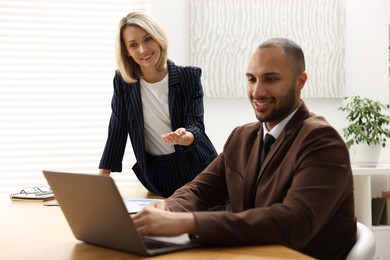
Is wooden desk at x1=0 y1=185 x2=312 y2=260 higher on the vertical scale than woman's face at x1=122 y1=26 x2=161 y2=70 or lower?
lower

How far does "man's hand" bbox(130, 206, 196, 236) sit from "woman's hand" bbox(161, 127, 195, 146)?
844 mm

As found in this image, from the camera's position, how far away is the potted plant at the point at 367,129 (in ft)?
13.4

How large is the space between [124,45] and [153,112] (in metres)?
0.36

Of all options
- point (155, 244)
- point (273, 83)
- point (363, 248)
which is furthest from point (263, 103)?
point (155, 244)

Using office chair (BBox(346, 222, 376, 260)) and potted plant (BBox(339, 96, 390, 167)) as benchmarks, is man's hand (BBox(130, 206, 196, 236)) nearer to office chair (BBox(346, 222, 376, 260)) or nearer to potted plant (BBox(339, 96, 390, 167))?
office chair (BBox(346, 222, 376, 260))

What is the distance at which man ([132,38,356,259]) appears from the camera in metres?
1.35

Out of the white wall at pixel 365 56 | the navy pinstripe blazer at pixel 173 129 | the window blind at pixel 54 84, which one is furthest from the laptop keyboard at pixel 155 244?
the white wall at pixel 365 56

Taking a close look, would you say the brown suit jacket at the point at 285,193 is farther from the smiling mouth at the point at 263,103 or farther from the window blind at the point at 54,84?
the window blind at the point at 54,84

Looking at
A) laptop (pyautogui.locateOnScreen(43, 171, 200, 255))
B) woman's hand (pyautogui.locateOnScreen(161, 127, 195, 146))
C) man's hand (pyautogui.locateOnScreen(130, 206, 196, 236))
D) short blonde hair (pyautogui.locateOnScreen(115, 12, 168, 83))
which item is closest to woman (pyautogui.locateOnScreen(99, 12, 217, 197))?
short blonde hair (pyautogui.locateOnScreen(115, 12, 168, 83))

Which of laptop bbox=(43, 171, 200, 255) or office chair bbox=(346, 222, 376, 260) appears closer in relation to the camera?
laptop bbox=(43, 171, 200, 255)

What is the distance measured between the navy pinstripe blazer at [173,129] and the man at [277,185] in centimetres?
64

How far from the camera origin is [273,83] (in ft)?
5.75

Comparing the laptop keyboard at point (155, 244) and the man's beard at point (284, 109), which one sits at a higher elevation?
the man's beard at point (284, 109)

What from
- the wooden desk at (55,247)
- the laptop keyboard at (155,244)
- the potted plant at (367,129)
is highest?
the laptop keyboard at (155,244)
